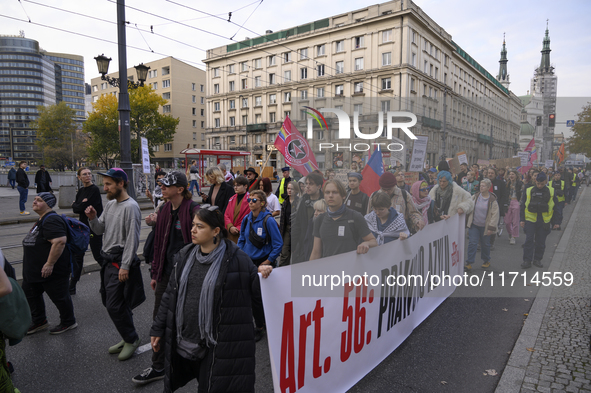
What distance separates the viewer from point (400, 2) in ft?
127

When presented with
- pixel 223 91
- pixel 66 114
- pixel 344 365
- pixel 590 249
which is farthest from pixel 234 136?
pixel 344 365

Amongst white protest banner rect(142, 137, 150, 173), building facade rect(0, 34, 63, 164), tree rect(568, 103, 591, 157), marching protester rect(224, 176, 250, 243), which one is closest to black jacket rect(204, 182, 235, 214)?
marching protester rect(224, 176, 250, 243)

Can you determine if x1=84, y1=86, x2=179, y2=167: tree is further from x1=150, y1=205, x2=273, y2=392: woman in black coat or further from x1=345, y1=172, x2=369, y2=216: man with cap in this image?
x1=150, y1=205, x2=273, y2=392: woman in black coat

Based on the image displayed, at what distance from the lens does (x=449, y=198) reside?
584cm

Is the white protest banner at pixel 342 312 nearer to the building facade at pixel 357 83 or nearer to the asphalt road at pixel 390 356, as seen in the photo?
the asphalt road at pixel 390 356

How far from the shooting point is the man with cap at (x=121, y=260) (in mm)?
3275

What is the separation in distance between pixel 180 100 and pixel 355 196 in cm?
6237

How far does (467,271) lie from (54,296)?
588cm

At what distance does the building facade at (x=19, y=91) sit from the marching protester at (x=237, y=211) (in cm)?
12688

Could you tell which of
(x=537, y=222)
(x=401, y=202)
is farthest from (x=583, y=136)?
(x=401, y=202)

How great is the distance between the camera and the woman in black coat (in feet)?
7.05

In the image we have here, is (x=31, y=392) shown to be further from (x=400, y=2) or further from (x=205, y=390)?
(x=400, y=2)

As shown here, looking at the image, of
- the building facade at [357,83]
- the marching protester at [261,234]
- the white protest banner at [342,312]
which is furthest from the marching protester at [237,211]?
the white protest banner at [342,312]

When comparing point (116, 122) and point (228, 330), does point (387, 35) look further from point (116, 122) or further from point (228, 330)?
point (228, 330)
